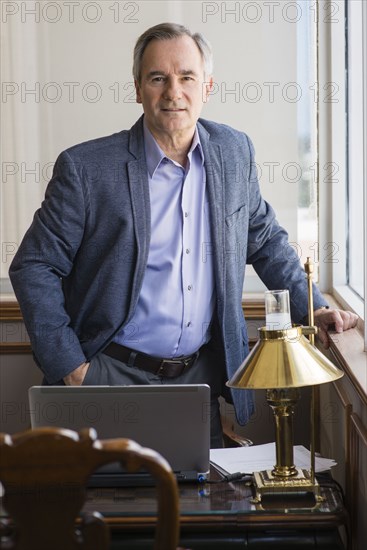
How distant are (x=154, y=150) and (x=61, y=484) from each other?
5.23 ft

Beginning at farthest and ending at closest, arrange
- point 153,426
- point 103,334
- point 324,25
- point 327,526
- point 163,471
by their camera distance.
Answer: point 324,25
point 103,334
point 153,426
point 327,526
point 163,471

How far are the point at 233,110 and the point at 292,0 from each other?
44 cm

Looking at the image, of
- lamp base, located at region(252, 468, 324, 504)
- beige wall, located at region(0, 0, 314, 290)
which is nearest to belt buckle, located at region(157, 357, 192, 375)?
lamp base, located at region(252, 468, 324, 504)

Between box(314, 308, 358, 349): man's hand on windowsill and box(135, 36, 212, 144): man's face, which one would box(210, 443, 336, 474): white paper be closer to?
box(314, 308, 358, 349): man's hand on windowsill

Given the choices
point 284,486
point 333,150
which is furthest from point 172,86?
point 284,486

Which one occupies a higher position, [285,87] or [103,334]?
[285,87]

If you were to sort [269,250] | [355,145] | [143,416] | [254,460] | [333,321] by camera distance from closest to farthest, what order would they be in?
1. [143,416]
2. [254,460]
3. [333,321]
4. [269,250]
5. [355,145]

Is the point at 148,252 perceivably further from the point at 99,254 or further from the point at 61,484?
the point at 61,484

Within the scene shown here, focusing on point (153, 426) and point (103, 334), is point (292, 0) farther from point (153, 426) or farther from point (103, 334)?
point (153, 426)

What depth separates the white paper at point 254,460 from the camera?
225 centimetres

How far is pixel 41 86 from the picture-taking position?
357cm

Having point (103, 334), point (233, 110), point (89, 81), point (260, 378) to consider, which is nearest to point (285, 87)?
point (233, 110)

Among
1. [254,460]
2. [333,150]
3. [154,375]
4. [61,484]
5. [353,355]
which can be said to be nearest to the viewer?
[61,484]

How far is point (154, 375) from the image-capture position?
2.86 meters
